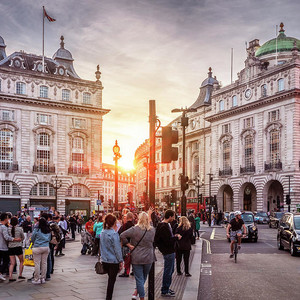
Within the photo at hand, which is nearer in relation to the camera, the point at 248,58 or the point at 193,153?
the point at 248,58

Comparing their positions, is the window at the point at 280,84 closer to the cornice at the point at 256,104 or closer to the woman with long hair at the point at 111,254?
the cornice at the point at 256,104

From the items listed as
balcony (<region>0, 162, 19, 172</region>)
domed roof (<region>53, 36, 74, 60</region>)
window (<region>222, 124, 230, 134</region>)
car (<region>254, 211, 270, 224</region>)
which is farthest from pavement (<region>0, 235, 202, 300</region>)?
domed roof (<region>53, 36, 74, 60</region>)

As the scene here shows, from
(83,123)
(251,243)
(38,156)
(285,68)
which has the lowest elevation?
(251,243)

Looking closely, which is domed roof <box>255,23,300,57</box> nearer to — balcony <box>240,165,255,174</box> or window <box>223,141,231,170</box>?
window <box>223,141,231,170</box>

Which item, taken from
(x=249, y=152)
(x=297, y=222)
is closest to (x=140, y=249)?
(x=297, y=222)

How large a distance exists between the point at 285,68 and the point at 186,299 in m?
56.4

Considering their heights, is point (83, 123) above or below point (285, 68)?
below

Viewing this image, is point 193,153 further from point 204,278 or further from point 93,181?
point 204,278

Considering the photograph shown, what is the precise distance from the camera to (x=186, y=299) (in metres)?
10.3

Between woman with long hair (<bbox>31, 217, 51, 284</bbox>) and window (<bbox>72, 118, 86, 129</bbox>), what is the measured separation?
56.3m

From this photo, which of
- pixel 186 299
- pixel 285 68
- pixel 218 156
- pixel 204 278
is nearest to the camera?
pixel 186 299

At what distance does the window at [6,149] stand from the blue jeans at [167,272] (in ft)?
184

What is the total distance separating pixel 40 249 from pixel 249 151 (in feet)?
197

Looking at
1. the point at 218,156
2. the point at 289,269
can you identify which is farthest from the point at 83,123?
the point at 289,269
